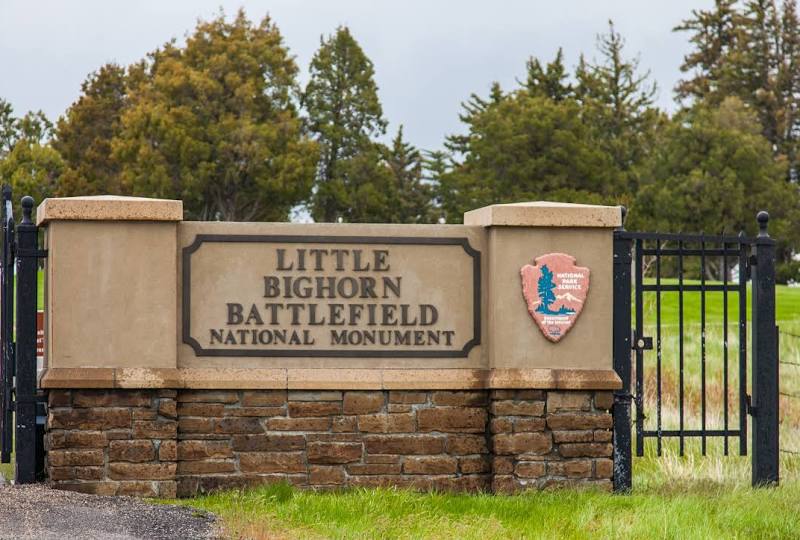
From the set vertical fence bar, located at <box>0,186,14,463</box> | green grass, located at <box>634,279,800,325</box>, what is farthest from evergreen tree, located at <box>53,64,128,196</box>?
vertical fence bar, located at <box>0,186,14,463</box>

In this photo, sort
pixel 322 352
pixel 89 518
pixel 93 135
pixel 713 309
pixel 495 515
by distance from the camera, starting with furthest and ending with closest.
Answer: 1. pixel 93 135
2. pixel 713 309
3. pixel 322 352
4. pixel 495 515
5. pixel 89 518

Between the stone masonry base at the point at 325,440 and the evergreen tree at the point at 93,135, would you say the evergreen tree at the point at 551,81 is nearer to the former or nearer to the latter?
the evergreen tree at the point at 93,135

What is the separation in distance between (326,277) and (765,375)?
359 cm

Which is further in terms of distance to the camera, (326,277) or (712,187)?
(712,187)

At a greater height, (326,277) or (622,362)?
(326,277)

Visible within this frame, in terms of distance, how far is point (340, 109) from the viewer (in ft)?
158

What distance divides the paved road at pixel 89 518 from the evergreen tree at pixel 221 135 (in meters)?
33.9

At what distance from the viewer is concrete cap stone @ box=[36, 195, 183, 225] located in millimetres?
8547

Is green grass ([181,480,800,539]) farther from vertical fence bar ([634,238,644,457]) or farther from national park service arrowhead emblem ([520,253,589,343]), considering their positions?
national park service arrowhead emblem ([520,253,589,343])

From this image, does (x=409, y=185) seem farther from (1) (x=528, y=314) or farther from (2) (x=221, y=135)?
(1) (x=528, y=314)

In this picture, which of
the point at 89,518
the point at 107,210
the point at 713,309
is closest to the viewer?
the point at 89,518

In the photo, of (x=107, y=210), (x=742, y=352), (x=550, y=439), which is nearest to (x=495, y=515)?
(x=550, y=439)

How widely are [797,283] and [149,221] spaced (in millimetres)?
43681

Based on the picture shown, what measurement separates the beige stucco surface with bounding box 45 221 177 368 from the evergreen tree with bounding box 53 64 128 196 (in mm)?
37788
